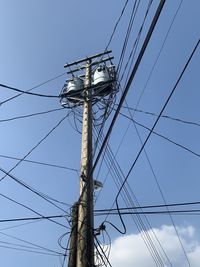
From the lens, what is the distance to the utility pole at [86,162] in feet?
22.4

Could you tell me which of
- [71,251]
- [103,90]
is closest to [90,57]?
[103,90]

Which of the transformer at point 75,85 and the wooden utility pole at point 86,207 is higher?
the transformer at point 75,85

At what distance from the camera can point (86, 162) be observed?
8055 mm

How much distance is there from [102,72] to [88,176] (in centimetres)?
378

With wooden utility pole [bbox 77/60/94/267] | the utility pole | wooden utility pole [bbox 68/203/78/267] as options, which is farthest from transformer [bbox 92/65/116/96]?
wooden utility pole [bbox 68/203/78/267]

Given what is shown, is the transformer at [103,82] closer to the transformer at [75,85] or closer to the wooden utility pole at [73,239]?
the transformer at [75,85]

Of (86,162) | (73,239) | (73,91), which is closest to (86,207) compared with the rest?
(73,239)


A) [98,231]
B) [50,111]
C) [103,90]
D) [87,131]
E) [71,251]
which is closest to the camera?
[71,251]

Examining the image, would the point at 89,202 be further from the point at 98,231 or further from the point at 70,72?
the point at 70,72

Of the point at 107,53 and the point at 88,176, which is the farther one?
the point at 107,53

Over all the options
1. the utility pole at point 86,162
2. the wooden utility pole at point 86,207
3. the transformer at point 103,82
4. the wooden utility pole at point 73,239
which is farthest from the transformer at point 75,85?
the wooden utility pole at point 73,239

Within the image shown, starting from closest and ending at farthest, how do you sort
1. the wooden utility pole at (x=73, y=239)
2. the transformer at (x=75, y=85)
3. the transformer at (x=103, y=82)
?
the wooden utility pole at (x=73, y=239) < the transformer at (x=103, y=82) < the transformer at (x=75, y=85)

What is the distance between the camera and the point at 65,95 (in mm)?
10516

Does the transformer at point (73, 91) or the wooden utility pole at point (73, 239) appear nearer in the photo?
the wooden utility pole at point (73, 239)
